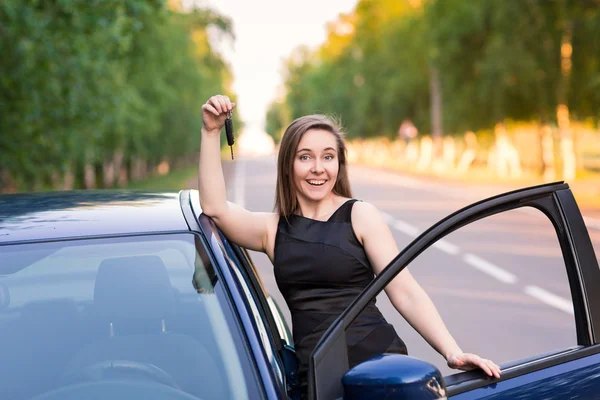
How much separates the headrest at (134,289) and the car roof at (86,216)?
0.38ft

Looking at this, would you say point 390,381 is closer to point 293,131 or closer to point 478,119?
point 293,131

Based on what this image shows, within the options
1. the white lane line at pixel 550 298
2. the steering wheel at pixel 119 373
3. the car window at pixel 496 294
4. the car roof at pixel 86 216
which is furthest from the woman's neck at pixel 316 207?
the white lane line at pixel 550 298

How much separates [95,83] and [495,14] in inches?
822

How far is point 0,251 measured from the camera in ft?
9.25

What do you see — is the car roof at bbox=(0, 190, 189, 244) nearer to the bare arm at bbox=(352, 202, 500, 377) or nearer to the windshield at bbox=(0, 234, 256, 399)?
the windshield at bbox=(0, 234, 256, 399)

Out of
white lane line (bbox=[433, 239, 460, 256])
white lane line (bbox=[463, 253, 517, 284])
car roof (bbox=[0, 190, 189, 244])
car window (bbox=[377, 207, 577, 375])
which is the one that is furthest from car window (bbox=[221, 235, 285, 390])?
white lane line (bbox=[433, 239, 460, 256])

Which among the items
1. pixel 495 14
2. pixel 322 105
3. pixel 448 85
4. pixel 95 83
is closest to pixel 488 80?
pixel 495 14

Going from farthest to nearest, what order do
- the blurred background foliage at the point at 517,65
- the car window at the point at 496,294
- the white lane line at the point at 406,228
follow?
1. the blurred background foliage at the point at 517,65
2. the white lane line at the point at 406,228
3. the car window at the point at 496,294

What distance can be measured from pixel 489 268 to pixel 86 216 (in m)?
9.96

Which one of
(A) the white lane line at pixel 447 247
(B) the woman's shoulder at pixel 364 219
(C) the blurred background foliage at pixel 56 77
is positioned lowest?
(A) the white lane line at pixel 447 247

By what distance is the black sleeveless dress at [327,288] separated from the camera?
290 centimetres

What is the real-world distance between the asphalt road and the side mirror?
432 centimetres

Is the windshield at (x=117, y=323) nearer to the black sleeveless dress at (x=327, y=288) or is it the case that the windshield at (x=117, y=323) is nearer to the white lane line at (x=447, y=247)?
the black sleeveless dress at (x=327, y=288)

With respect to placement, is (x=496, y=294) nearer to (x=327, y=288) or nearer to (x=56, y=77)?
(x=327, y=288)
